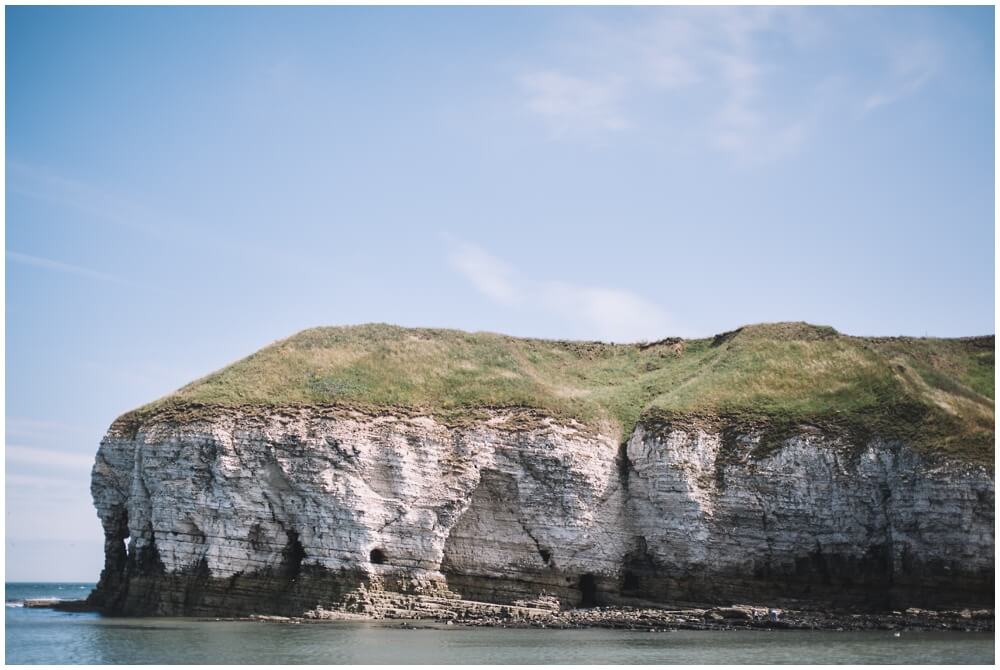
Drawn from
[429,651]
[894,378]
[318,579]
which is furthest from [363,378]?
[894,378]

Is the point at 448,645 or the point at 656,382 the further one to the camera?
the point at 656,382

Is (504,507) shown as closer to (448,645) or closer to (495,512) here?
(495,512)

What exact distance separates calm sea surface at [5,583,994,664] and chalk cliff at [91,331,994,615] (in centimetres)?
476

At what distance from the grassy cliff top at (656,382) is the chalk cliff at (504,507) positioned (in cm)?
71

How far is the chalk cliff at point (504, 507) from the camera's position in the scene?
137 feet

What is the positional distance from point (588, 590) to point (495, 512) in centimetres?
545

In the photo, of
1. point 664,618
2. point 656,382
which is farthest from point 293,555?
point 656,382

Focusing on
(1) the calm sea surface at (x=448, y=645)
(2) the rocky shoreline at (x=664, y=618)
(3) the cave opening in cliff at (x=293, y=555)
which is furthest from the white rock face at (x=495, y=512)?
(1) the calm sea surface at (x=448, y=645)

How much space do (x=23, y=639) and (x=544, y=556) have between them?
2084 cm

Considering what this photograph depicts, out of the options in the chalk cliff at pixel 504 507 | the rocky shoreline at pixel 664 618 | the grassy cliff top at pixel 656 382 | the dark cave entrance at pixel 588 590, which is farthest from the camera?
the dark cave entrance at pixel 588 590

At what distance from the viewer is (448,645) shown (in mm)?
31516

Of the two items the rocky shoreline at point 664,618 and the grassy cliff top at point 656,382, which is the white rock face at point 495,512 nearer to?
the rocky shoreline at point 664,618

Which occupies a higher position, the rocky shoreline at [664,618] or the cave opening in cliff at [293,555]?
the cave opening in cliff at [293,555]

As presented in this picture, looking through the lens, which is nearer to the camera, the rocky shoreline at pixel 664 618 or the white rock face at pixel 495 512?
the rocky shoreline at pixel 664 618
